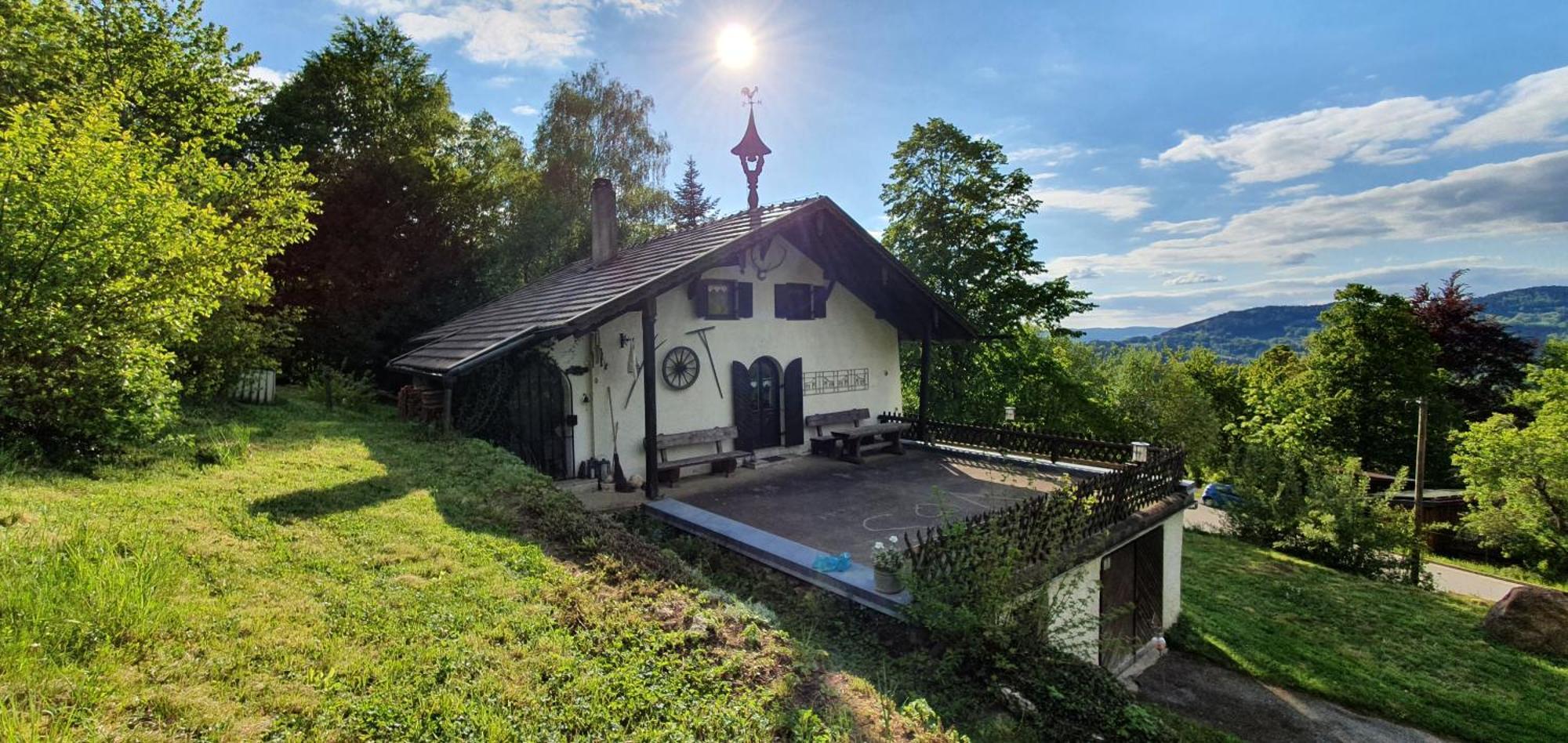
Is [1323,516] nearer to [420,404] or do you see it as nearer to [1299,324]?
[420,404]

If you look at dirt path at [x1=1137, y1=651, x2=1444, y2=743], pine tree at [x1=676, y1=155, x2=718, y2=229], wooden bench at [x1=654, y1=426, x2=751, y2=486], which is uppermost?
pine tree at [x1=676, y1=155, x2=718, y2=229]

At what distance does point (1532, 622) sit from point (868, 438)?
12.5 meters

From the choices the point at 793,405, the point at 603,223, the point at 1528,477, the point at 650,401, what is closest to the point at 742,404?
the point at 793,405

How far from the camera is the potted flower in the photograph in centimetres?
604

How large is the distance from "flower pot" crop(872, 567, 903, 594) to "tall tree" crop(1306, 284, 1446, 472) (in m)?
29.8

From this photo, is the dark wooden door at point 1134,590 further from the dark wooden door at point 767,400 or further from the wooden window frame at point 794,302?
the wooden window frame at point 794,302

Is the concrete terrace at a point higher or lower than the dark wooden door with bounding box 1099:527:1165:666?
higher

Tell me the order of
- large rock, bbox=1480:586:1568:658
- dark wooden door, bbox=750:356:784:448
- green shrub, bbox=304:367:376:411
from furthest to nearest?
green shrub, bbox=304:367:376:411, dark wooden door, bbox=750:356:784:448, large rock, bbox=1480:586:1568:658

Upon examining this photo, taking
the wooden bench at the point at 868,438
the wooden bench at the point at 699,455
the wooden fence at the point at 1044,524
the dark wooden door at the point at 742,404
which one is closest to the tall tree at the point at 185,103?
the wooden bench at the point at 699,455

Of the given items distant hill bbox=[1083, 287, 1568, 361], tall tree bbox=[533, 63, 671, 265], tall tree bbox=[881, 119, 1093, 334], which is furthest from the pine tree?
distant hill bbox=[1083, 287, 1568, 361]

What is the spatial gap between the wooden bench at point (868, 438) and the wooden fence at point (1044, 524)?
453 cm

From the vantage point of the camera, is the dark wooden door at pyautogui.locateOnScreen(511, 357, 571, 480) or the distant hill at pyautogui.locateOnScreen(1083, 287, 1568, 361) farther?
the distant hill at pyautogui.locateOnScreen(1083, 287, 1568, 361)

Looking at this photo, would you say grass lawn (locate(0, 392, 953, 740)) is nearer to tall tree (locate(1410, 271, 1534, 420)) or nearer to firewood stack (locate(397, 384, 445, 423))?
firewood stack (locate(397, 384, 445, 423))

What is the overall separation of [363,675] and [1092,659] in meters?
7.64
